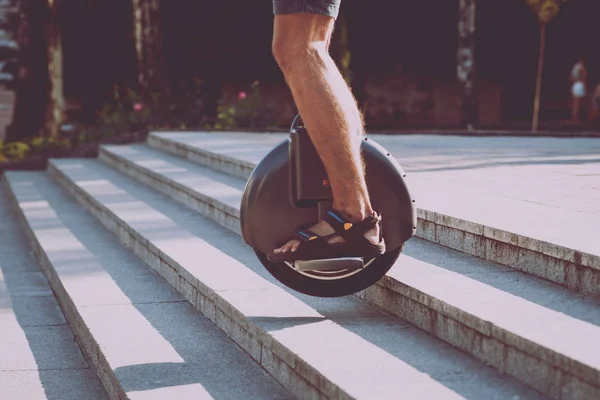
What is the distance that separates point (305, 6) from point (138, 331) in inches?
68.8

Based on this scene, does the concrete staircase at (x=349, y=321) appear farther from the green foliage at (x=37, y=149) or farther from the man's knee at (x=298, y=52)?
the green foliage at (x=37, y=149)

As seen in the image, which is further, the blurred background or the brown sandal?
the blurred background

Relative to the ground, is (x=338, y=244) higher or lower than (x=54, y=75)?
higher

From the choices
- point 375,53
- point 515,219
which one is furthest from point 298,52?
point 375,53

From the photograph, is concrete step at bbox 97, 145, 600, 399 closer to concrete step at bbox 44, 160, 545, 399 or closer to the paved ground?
concrete step at bbox 44, 160, 545, 399

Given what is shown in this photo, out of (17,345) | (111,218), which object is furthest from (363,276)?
(111,218)

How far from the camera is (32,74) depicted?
65.7 feet

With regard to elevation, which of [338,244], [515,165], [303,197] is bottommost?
[515,165]

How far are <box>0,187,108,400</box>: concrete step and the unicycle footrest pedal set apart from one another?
107 cm

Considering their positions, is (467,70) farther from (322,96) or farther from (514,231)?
(322,96)

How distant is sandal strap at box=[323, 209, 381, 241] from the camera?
12.5 ft

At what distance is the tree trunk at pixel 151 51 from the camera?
18.6m

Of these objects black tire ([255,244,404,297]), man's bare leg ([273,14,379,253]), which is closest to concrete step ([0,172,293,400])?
black tire ([255,244,404,297])

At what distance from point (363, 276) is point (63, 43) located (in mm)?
22557
